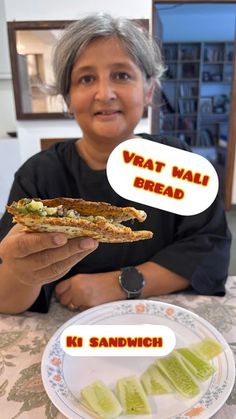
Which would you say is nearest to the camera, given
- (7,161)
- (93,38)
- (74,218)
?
(74,218)

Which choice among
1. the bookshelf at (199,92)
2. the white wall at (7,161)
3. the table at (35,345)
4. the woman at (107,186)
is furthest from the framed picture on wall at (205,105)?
the table at (35,345)

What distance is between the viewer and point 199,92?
504 cm

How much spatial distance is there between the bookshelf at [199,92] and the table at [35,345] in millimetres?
4309

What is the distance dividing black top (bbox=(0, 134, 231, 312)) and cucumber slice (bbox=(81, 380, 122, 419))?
12.1 inches

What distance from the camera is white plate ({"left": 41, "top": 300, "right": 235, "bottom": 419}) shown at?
0.45m

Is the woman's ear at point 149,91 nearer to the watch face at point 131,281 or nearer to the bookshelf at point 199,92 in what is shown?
the watch face at point 131,281

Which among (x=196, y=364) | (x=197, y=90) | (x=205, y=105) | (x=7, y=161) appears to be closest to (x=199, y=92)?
(x=197, y=90)

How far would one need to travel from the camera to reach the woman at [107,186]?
737mm

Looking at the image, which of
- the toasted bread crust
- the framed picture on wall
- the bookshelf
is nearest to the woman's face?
the toasted bread crust

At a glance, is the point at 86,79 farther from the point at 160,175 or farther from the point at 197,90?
the point at 197,90

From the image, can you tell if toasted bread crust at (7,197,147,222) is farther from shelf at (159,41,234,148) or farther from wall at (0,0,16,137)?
shelf at (159,41,234,148)

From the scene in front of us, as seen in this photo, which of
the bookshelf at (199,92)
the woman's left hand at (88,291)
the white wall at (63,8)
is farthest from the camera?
the bookshelf at (199,92)

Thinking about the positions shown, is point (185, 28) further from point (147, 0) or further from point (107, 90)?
point (107, 90)

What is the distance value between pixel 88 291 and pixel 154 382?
26 centimetres
